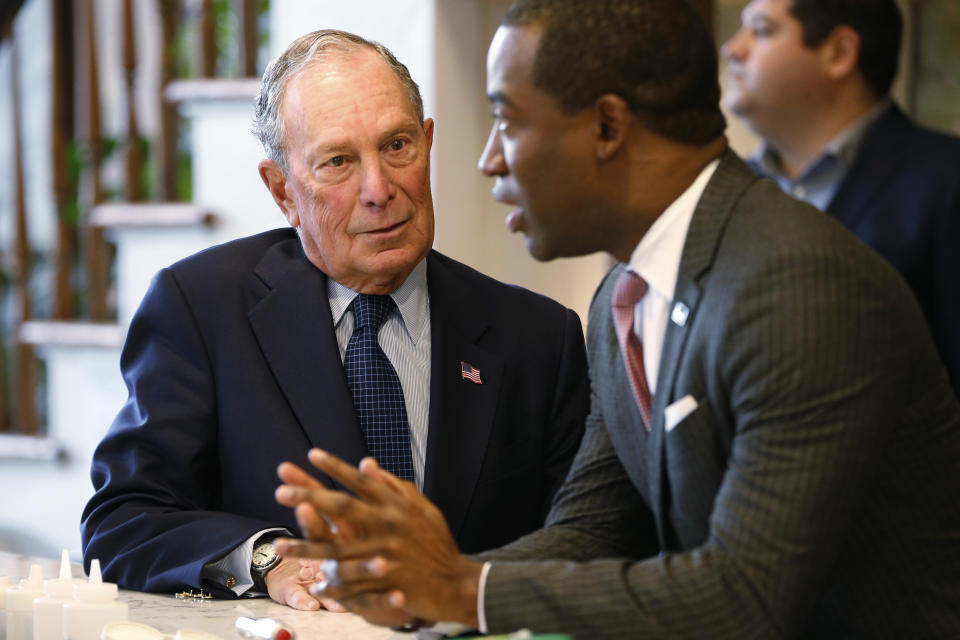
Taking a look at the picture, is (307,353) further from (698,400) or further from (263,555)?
(698,400)

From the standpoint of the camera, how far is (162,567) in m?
1.63

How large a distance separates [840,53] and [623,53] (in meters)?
1.54

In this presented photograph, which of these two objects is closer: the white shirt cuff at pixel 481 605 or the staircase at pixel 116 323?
the white shirt cuff at pixel 481 605

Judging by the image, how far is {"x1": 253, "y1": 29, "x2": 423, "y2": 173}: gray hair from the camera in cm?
189

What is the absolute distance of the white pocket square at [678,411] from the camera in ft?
4.02

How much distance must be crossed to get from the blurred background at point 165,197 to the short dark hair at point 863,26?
31cm

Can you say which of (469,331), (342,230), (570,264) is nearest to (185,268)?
(342,230)

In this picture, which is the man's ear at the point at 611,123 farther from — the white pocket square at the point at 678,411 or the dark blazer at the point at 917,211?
the dark blazer at the point at 917,211

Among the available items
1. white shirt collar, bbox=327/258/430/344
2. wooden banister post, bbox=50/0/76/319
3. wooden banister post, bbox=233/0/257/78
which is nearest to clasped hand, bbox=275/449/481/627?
white shirt collar, bbox=327/258/430/344

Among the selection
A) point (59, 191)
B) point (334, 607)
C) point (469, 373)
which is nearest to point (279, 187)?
point (469, 373)

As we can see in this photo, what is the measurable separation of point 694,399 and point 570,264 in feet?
6.87

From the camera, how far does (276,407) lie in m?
1.82

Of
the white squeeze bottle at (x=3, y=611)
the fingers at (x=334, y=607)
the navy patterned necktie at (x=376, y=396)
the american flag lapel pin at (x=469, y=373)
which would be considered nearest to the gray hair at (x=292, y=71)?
the navy patterned necktie at (x=376, y=396)

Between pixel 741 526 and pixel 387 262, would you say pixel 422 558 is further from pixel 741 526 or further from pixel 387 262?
pixel 387 262
